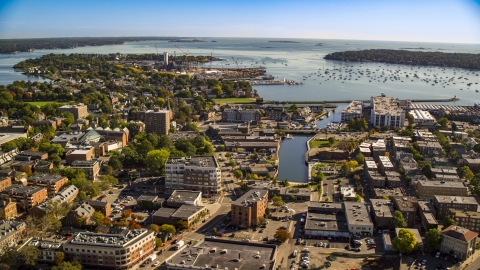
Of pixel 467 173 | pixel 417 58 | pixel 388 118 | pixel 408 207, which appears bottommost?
pixel 408 207

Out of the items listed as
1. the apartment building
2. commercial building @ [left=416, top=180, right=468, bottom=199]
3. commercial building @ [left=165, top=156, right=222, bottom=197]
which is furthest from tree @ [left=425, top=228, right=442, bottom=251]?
Answer: the apartment building

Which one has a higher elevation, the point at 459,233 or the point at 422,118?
the point at 422,118

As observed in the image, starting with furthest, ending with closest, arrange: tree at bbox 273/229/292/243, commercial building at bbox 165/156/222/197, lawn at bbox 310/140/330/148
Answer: lawn at bbox 310/140/330/148 < commercial building at bbox 165/156/222/197 < tree at bbox 273/229/292/243

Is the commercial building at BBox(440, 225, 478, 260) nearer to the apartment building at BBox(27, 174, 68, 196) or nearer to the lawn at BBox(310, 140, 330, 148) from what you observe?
the lawn at BBox(310, 140, 330, 148)

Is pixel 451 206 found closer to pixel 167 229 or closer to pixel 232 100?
pixel 167 229

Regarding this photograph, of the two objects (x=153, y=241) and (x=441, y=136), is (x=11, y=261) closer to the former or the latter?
(x=153, y=241)

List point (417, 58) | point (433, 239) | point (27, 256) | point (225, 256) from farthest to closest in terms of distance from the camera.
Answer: point (417, 58), point (433, 239), point (27, 256), point (225, 256)

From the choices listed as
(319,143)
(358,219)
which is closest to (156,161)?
(358,219)

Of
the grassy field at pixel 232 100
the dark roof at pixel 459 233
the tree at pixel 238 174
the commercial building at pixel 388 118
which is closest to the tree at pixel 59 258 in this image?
the tree at pixel 238 174
